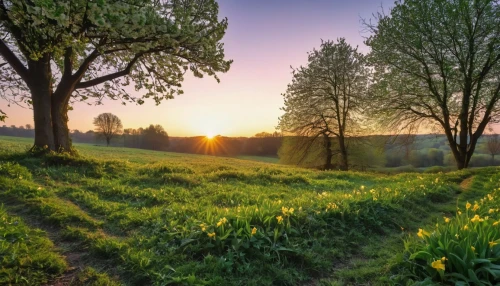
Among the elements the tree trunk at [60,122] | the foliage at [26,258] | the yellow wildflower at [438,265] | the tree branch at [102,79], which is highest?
the tree branch at [102,79]

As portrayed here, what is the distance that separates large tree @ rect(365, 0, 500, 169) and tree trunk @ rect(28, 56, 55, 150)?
1875 centimetres

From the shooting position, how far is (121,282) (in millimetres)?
3680

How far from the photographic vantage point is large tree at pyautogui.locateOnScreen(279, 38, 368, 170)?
24219mm

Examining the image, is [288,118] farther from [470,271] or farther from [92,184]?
[470,271]

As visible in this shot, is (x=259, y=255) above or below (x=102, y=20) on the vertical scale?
below

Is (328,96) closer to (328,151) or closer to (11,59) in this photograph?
(328,151)

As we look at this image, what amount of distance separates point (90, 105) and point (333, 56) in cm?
1892

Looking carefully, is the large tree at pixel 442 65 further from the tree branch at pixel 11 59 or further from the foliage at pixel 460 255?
the tree branch at pixel 11 59

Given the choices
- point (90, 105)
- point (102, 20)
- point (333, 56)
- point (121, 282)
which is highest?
point (333, 56)

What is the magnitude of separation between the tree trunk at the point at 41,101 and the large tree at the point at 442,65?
18746 millimetres

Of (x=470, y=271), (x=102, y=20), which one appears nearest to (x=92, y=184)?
(x=102, y=20)

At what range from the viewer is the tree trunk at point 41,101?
1209cm

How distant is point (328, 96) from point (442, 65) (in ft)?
29.6

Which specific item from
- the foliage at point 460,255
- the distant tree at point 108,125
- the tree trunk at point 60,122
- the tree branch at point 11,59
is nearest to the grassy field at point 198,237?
the foliage at point 460,255
